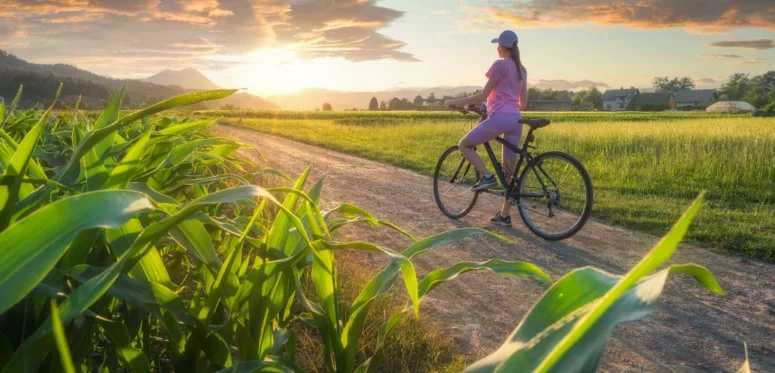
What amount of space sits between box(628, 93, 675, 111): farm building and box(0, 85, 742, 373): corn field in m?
117

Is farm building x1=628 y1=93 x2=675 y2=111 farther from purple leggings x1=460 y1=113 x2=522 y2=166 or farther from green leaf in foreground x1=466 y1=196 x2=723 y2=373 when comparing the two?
green leaf in foreground x1=466 y1=196 x2=723 y2=373

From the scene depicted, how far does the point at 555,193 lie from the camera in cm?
614

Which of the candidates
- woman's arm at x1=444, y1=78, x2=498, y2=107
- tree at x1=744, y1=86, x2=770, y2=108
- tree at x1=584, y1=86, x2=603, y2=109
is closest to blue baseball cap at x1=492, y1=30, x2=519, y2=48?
woman's arm at x1=444, y1=78, x2=498, y2=107

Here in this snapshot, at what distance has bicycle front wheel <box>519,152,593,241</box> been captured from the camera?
5832mm

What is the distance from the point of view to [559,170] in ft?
20.2

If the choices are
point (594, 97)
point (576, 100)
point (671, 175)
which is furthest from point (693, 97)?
point (671, 175)

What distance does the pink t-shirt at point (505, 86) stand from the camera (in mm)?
6246

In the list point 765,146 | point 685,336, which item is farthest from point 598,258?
point 765,146

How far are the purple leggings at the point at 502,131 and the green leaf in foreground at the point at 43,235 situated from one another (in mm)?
5934

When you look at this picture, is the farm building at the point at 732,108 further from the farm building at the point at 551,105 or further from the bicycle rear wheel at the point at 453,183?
the bicycle rear wheel at the point at 453,183

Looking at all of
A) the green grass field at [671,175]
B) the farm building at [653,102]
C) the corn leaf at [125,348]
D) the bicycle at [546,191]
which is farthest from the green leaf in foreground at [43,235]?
the farm building at [653,102]

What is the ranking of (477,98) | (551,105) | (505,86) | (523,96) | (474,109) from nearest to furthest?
(505,86), (523,96), (477,98), (474,109), (551,105)

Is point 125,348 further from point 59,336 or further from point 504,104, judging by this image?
point 504,104

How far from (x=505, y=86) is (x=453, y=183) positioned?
6.03 feet
